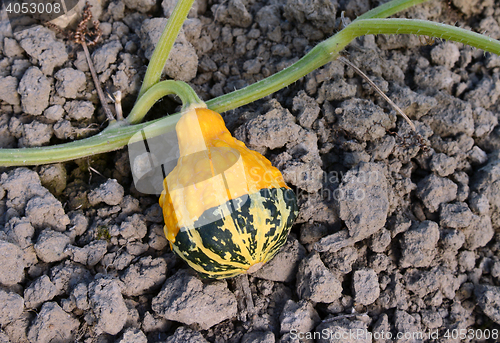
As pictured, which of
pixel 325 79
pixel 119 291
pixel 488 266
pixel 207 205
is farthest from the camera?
pixel 325 79

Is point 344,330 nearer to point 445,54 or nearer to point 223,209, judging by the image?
point 223,209

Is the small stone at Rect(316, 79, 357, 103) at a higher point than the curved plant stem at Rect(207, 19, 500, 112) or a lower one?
lower

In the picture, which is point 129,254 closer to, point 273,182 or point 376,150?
point 273,182

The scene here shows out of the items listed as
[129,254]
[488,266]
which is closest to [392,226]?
[488,266]

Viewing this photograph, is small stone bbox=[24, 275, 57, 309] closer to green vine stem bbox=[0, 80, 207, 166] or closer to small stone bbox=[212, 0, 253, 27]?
green vine stem bbox=[0, 80, 207, 166]

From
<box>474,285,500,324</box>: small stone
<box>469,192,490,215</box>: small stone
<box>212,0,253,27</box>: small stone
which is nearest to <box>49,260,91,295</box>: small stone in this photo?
<box>212,0,253,27</box>: small stone

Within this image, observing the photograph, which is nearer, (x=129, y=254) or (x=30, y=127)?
(x=129, y=254)
